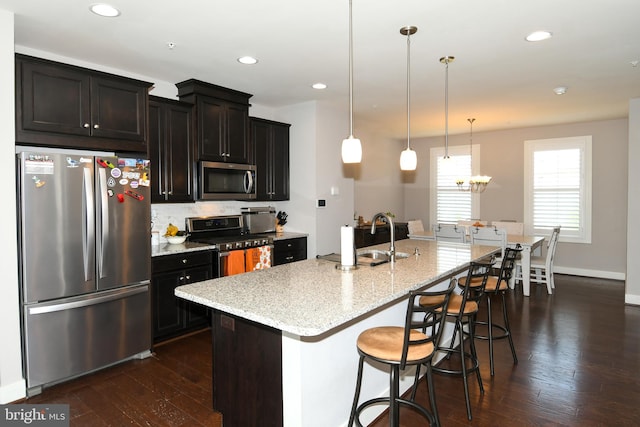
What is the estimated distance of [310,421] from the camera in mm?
1997

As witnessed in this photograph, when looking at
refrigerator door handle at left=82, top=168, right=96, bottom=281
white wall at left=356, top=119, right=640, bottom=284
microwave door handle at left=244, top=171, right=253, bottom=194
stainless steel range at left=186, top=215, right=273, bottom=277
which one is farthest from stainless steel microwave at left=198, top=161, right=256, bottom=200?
white wall at left=356, top=119, right=640, bottom=284

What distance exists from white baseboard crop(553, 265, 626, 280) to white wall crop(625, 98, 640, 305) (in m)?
1.58

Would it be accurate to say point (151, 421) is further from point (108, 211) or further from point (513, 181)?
point (513, 181)

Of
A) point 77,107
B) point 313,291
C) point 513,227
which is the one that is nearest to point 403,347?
point 313,291

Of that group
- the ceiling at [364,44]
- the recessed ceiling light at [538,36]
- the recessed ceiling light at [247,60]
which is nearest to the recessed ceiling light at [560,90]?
the ceiling at [364,44]

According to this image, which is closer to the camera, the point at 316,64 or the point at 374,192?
the point at 316,64

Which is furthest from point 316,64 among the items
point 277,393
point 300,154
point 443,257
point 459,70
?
point 277,393

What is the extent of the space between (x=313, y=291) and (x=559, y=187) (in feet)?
20.9

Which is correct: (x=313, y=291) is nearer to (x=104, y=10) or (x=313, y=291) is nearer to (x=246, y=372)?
(x=246, y=372)

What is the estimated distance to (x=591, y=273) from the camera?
6.71m

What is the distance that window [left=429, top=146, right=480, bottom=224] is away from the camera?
25.4 ft

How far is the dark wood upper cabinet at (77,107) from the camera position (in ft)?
9.58

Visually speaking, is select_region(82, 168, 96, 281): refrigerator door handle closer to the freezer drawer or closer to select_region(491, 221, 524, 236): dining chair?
the freezer drawer

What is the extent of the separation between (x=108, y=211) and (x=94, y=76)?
1.13 m
